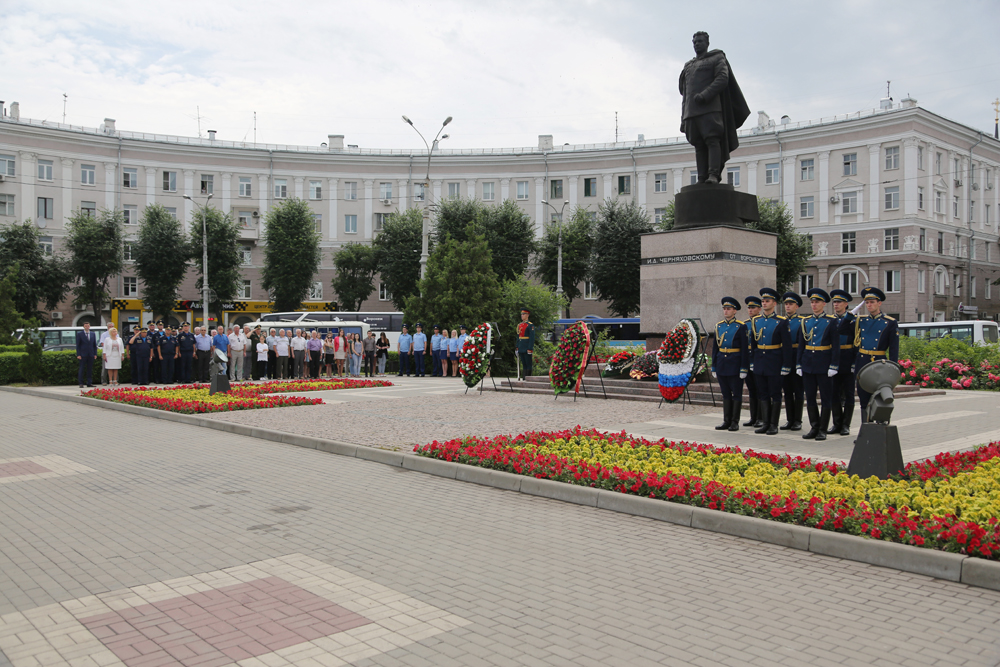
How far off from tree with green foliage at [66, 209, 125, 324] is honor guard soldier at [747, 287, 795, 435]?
49467mm

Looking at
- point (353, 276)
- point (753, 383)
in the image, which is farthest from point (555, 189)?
point (753, 383)

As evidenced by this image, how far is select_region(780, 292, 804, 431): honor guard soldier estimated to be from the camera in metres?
10.8

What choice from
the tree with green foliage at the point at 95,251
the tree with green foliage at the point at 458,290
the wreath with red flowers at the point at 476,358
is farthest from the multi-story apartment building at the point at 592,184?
the wreath with red flowers at the point at 476,358

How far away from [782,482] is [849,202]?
5259cm

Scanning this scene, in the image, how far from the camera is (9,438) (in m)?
12.0

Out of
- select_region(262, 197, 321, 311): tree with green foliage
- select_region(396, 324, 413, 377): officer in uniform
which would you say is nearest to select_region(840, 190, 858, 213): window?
select_region(262, 197, 321, 311): tree with green foliage

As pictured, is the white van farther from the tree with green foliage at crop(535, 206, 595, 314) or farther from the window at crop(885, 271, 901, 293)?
the tree with green foliage at crop(535, 206, 595, 314)

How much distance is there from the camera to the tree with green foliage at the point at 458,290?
29734mm

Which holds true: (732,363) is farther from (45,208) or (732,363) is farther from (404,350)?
(45,208)

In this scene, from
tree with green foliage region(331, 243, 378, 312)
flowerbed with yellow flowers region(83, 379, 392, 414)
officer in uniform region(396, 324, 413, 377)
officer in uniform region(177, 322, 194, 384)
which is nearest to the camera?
flowerbed with yellow flowers region(83, 379, 392, 414)

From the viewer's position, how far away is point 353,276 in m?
60.0

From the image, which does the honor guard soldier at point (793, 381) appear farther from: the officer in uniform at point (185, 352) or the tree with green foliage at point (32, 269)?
the tree with green foliage at point (32, 269)

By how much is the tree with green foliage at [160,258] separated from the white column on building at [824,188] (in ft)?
141

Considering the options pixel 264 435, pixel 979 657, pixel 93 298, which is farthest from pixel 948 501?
pixel 93 298
